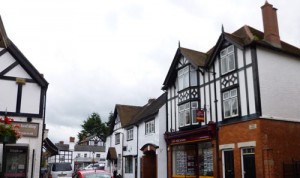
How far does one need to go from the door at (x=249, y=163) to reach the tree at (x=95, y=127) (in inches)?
2636

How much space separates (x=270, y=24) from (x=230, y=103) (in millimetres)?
5805

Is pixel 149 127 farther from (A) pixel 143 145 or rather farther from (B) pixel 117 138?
(B) pixel 117 138

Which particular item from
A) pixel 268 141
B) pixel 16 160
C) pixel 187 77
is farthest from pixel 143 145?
pixel 268 141

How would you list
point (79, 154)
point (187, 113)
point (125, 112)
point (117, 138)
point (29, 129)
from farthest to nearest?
point (79, 154), point (125, 112), point (117, 138), point (187, 113), point (29, 129)

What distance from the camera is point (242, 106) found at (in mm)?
19766

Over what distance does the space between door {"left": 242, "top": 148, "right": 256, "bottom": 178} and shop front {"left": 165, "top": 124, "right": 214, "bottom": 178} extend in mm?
3147

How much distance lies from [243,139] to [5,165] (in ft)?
45.6

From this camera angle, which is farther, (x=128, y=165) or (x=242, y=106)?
(x=128, y=165)

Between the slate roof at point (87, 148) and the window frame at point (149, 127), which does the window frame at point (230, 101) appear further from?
the slate roof at point (87, 148)

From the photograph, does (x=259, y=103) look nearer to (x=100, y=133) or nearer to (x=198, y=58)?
(x=198, y=58)

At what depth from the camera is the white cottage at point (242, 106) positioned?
61.3 ft

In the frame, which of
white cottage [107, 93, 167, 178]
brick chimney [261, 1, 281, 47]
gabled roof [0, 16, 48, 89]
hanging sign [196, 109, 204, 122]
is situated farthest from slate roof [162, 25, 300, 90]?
gabled roof [0, 16, 48, 89]

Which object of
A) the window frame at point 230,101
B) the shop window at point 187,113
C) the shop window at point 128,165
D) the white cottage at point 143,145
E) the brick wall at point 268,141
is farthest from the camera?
the shop window at point 128,165

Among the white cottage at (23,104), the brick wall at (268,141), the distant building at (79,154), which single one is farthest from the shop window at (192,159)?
the distant building at (79,154)
